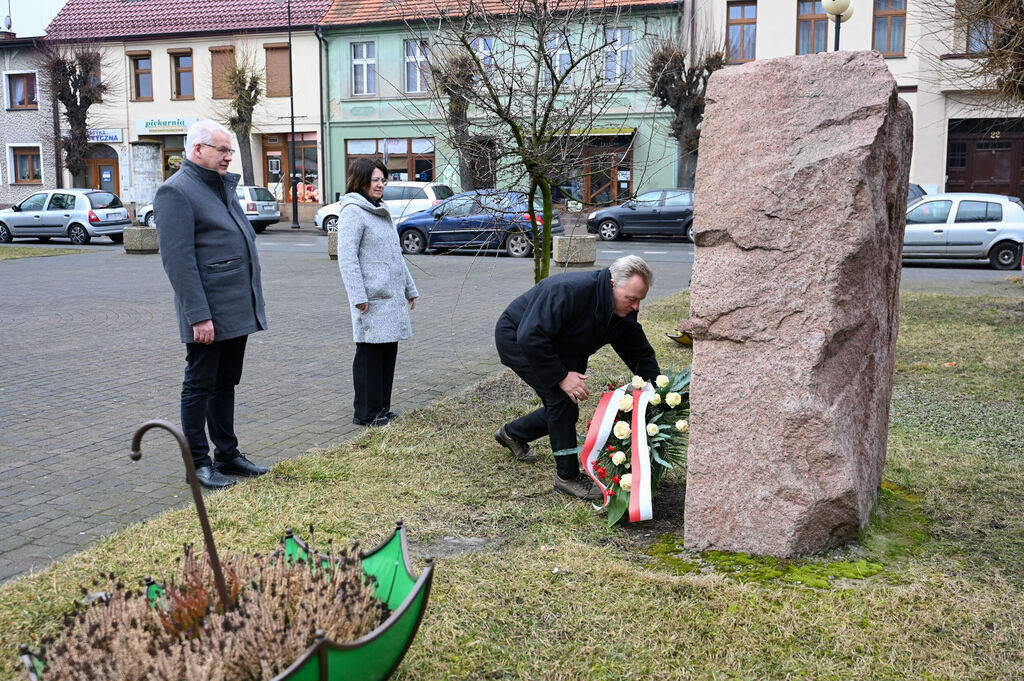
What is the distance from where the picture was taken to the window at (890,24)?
94.2 ft

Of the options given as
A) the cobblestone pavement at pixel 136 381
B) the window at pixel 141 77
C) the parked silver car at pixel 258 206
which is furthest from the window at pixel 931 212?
the window at pixel 141 77

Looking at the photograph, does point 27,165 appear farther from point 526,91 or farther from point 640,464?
point 640,464

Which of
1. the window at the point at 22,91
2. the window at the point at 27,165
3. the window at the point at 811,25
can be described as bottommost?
the window at the point at 27,165

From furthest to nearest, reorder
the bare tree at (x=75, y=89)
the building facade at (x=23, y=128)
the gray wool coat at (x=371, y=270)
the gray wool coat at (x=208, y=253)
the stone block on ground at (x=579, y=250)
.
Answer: the building facade at (x=23, y=128)
the bare tree at (x=75, y=89)
the stone block on ground at (x=579, y=250)
the gray wool coat at (x=371, y=270)
the gray wool coat at (x=208, y=253)

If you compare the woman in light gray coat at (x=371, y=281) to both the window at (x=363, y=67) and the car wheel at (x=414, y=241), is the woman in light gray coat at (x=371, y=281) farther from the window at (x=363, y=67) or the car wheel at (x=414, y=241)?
the window at (x=363, y=67)

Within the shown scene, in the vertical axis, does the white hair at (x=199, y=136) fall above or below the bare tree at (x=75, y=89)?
below

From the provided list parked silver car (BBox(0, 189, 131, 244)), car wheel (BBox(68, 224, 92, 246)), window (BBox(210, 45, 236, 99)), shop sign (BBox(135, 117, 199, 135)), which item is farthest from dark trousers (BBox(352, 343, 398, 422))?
shop sign (BBox(135, 117, 199, 135))

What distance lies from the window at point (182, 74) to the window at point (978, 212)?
29154 millimetres

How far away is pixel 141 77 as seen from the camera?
125 feet

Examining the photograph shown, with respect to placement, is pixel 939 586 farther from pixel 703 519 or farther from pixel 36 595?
pixel 36 595

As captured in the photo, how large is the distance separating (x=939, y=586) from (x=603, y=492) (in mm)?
1563

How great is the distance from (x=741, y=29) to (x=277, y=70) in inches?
674

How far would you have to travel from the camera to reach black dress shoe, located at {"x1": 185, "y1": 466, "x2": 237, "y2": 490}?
5141mm

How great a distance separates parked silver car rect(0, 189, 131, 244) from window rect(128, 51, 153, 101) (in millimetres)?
12651
